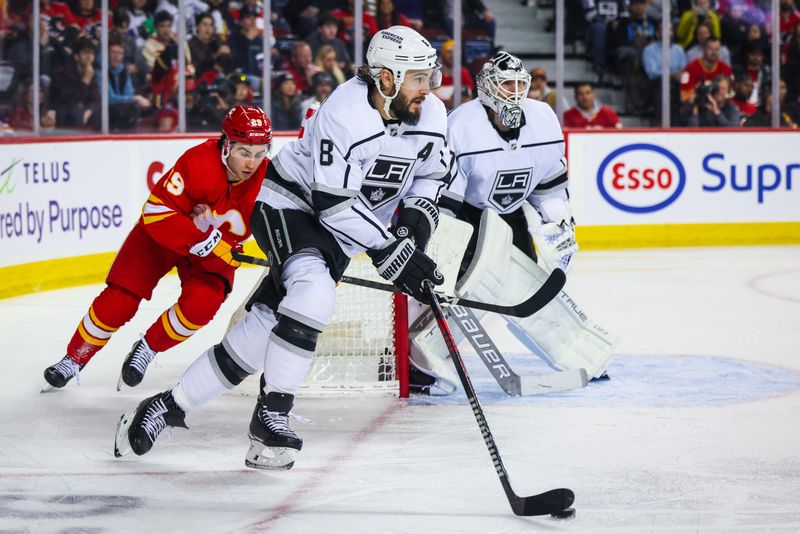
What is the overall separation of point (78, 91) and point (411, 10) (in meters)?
2.08

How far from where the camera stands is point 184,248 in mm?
3916

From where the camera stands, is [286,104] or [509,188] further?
[286,104]

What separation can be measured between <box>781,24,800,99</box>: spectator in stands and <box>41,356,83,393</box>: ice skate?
549cm

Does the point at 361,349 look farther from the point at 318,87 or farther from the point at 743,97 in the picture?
Answer: the point at 743,97

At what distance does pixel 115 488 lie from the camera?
3.06 meters

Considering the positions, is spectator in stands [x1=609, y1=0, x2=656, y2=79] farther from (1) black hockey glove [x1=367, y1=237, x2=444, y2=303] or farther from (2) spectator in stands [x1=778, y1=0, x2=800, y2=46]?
(1) black hockey glove [x1=367, y1=237, x2=444, y2=303]

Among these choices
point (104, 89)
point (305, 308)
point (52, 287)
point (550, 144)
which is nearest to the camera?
point (305, 308)

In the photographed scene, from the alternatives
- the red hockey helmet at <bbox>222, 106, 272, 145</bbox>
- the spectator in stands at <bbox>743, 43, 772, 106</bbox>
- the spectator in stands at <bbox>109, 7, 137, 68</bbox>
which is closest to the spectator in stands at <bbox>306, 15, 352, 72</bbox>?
the spectator in stands at <bbox>109, 7, 137, 68</bbox>

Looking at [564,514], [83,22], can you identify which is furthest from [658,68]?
[564,514]

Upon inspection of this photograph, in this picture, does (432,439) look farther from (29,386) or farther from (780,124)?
(780,124)

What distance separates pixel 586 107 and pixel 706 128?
2.35 ft

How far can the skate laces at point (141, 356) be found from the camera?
400 centimetres

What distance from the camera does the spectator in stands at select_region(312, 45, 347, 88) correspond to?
7758mm

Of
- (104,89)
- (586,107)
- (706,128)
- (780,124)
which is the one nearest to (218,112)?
(104,89)
